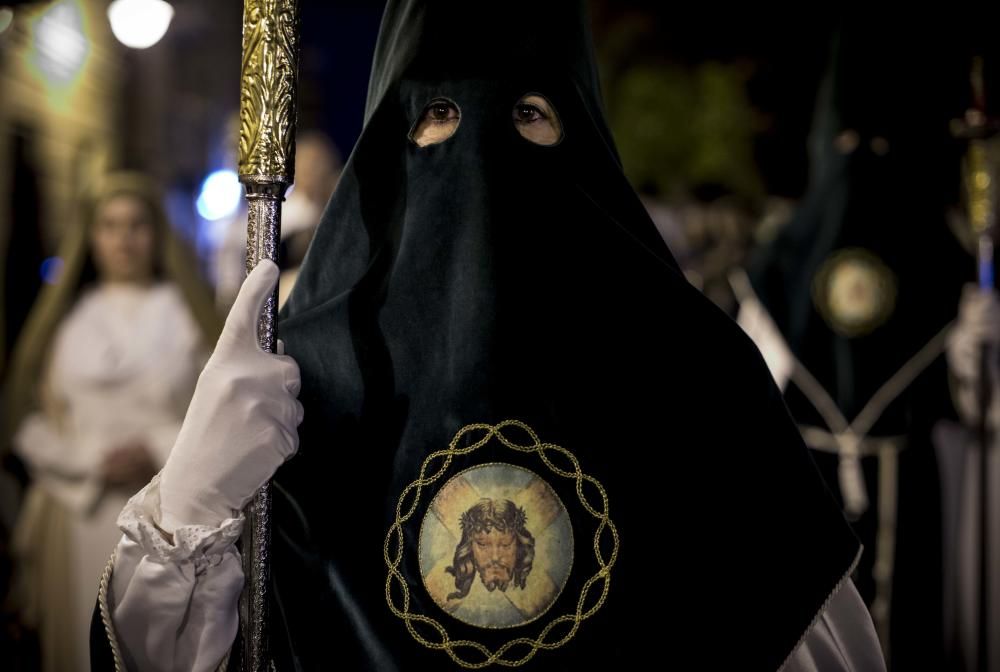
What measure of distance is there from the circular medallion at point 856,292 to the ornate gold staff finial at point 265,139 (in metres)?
3.91

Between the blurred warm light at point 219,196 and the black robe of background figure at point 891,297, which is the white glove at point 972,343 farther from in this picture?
the blurred warm light at point 219,196

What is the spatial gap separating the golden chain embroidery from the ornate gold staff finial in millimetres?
238

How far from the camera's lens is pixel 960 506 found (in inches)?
231

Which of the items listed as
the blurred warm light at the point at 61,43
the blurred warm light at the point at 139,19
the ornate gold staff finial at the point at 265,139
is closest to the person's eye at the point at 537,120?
the ornate gold staff finial at the point at 265,139

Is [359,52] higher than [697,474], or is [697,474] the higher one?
[359,52]

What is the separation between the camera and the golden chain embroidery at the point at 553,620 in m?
1.92

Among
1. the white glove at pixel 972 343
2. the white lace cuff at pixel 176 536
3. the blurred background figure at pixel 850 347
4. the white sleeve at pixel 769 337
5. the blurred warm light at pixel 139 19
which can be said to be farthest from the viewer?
the blurred warm light at pixel 139 19

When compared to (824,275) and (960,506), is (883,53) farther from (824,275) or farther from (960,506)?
(960,506)

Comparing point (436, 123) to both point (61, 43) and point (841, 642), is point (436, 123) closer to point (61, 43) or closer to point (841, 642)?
point (841, 642)

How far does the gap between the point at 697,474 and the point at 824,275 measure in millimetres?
3605

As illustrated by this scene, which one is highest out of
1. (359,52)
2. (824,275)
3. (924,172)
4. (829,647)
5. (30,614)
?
(359,52)

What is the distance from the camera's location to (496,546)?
1.94m

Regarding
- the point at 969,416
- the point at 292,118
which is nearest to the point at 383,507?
the point at 292,118

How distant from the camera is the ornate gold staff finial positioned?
194 cm
